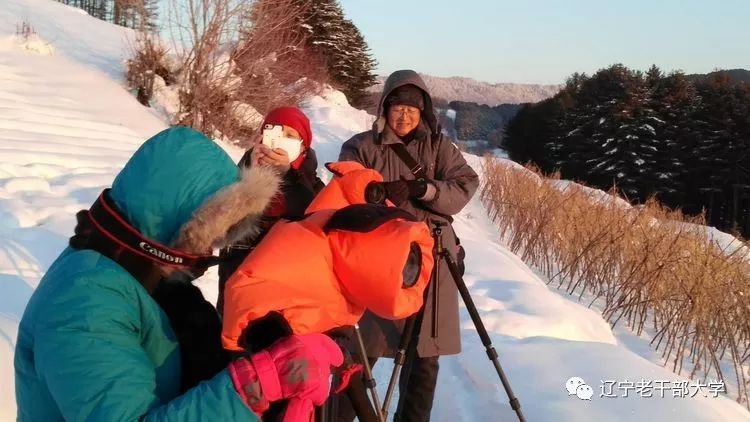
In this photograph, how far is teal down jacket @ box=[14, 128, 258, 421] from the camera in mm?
1051

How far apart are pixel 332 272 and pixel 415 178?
1446 millimetres

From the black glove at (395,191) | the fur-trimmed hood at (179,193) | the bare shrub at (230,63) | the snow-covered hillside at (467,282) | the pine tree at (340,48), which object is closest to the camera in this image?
the fur-trimmed hood at (179,193)

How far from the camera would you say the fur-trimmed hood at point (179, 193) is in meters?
1.19

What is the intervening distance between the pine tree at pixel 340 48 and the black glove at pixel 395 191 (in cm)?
2249

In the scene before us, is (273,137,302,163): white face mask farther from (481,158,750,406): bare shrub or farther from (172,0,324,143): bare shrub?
(172,0,324,143): bare shrub

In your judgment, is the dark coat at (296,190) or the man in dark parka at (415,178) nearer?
the dark coat at (296,190)

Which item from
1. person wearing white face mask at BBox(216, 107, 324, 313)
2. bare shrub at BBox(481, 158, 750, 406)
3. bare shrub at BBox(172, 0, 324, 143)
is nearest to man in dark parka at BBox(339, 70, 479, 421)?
person wearing white face mask at BBox(216, 107, 324, 313)

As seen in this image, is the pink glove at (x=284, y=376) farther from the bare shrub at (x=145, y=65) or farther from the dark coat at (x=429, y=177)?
the bare shrub at (x=145, y=65)

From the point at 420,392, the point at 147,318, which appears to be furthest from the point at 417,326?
the point at 147,318

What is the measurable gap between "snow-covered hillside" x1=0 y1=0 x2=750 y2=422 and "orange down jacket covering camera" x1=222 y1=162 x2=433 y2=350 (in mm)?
1635

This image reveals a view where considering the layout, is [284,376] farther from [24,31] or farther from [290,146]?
[24,31]

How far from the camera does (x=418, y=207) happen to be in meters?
2.71

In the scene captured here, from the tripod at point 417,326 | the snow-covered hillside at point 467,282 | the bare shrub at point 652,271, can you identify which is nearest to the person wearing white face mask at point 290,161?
the tripod at point 417,326

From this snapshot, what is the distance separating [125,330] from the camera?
113 centimetres
